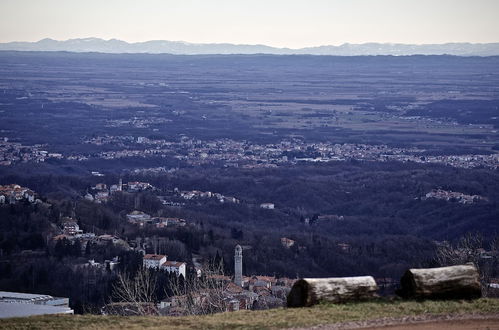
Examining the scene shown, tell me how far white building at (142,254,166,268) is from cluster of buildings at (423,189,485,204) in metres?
37.3

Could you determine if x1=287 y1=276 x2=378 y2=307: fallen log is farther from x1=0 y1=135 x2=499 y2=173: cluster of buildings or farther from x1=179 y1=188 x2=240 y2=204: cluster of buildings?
x1=0 y1=135 x2=499 y2=173: cluster of buildings

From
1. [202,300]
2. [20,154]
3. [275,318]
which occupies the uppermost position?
[275,318]

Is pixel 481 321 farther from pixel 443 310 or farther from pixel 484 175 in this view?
pixel 484 175

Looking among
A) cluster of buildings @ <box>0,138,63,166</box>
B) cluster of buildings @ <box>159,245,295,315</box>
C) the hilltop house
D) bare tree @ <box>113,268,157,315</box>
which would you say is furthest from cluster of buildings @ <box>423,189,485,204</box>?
cluster of buildings @ <box>0,138,63,166</box>

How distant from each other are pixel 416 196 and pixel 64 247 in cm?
4125

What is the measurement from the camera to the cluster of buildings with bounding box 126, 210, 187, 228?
68.3 metres

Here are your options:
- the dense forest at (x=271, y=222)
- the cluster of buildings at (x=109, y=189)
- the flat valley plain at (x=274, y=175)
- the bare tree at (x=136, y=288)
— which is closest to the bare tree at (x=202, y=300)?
the bare tree at (x=136, y=288)

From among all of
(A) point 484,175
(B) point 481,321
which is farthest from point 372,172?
(B) point 481,321

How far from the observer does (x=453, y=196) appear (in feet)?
285

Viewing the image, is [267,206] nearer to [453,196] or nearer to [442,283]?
[453,196]

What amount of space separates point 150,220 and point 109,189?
2195 cm

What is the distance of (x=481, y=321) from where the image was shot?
16.9 metres

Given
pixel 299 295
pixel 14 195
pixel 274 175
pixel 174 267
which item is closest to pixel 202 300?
pixel 299 295

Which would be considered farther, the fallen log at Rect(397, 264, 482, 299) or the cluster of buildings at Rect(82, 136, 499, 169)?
the cluster of buildings at Rect(82, 136, 499, 169)
